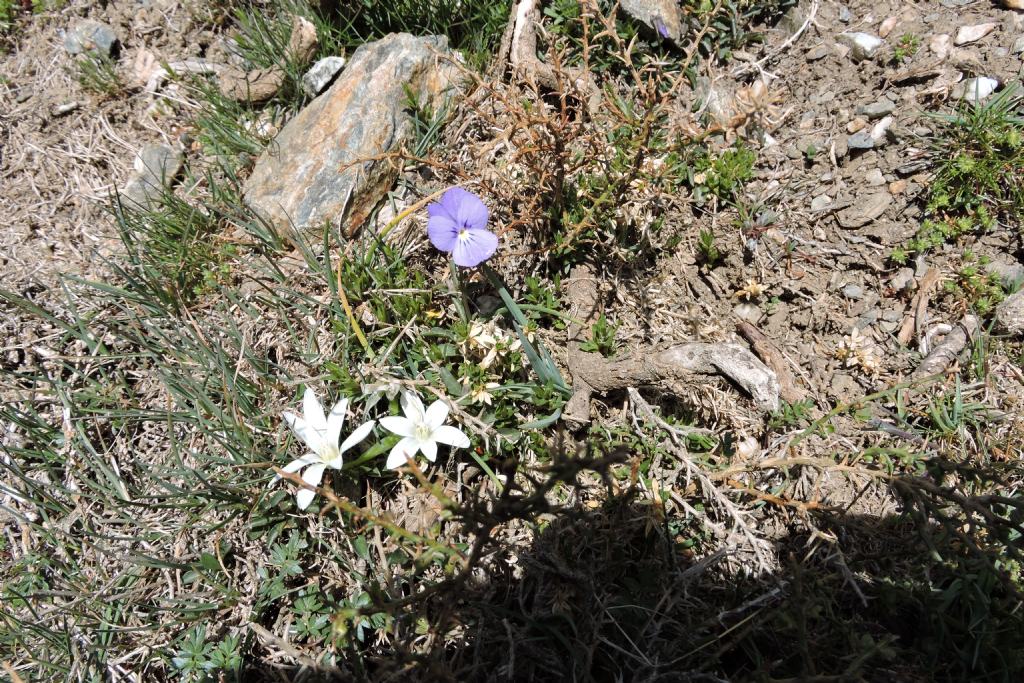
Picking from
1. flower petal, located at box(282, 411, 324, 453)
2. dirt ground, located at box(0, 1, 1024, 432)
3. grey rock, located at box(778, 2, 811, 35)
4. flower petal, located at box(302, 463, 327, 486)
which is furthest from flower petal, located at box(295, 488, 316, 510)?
grey rock, located at box(778, 2, 811, 35)

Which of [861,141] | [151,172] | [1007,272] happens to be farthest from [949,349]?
[151,172]

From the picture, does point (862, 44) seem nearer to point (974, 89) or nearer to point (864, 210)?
point (974, 89)

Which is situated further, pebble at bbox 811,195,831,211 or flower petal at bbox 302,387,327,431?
pebble at bbox 811,195,831,211

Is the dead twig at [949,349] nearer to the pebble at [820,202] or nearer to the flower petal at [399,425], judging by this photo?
the pebble at [820,202]

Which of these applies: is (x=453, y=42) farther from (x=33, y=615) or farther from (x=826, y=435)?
(x=33, y=615)

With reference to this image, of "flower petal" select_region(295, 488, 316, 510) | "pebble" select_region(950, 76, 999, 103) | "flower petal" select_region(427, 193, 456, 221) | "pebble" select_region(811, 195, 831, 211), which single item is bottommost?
"flower petal" select_region(295, 488, 316, 510)

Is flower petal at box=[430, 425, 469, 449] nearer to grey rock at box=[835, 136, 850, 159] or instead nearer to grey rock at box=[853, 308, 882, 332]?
grey rock at box=[853, 308, 882, 332]
